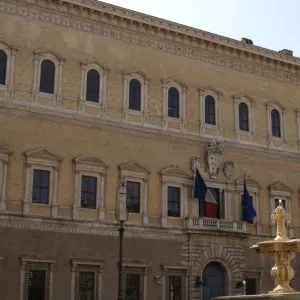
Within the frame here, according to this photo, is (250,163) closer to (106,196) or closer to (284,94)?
(284,94)

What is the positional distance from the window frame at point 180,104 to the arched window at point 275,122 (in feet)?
19.0

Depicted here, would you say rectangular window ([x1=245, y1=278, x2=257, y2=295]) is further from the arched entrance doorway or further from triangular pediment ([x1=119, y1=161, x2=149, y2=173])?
triangular pediment ([x1=119, y1=161, x2=149, y2=173])

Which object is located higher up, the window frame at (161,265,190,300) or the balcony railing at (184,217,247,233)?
the balcony railing at (184,217,247,233)

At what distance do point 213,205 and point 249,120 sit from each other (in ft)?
17.6

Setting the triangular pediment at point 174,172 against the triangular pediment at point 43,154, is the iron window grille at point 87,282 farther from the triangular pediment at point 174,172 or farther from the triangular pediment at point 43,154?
the triangular pediment at point 174,172

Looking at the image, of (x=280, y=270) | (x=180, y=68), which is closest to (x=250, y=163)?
(x=180, y=68)

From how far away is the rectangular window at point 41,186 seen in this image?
2548 cm

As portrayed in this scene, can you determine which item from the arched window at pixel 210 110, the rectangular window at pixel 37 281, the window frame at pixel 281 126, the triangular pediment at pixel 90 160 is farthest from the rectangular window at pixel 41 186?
the window frame at pixel 281 126

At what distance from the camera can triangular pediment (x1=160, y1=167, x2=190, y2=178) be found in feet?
93.7

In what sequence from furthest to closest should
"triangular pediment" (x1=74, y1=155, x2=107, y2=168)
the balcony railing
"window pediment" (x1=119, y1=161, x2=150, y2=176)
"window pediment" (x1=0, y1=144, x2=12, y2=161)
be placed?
the balcony railing < "window pediment" (x1=119, y1=161, x2=150, y2=176) < "triangular pediment" (x1=74, y1=155, x2=107, y2=168) < "window pediment" (x1=0, y1=144, x2=12, y2=161)

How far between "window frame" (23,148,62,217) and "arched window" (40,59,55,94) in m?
2.74

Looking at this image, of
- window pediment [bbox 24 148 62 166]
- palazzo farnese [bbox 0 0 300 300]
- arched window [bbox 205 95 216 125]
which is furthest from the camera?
arched window [bbox 205 95 216 125]

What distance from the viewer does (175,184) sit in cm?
2880

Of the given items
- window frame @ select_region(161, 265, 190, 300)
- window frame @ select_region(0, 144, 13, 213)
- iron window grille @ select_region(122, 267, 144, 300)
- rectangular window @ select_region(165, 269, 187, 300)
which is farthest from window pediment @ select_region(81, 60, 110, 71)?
rectangular window @ select_region(165, 269, 187, 300)
